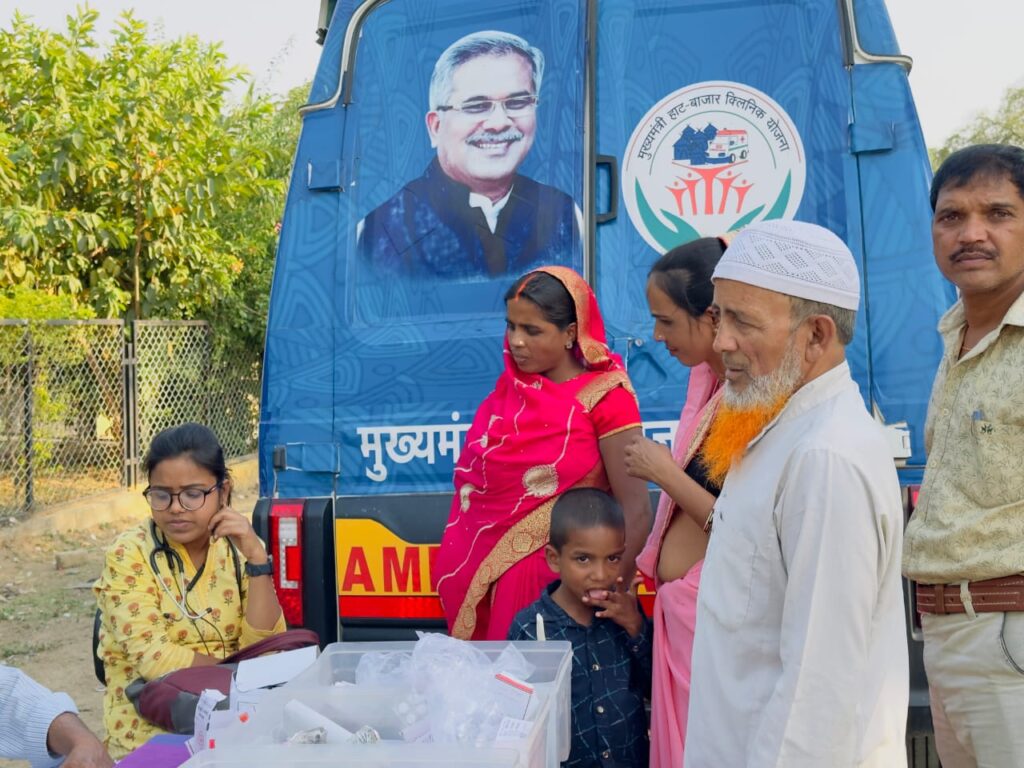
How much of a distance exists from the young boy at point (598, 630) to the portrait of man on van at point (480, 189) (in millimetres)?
841

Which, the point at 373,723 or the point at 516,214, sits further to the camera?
the point at 516,214

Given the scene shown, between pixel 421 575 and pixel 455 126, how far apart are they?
132 centimetres

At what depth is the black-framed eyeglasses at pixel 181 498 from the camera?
8.95ft

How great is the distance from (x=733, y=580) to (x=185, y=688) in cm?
138

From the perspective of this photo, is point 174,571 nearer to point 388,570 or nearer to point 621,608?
point 388,570

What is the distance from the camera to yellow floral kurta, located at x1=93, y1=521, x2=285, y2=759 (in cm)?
266

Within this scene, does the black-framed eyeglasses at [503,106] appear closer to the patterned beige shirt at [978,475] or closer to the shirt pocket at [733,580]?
the patterned beige shirt at [978,475]

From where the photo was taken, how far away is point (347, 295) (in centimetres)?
325

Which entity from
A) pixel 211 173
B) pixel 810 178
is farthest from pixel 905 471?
pixel 211 173

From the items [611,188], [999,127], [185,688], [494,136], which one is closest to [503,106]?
[494,136]

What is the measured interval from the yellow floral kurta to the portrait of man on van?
1.05m

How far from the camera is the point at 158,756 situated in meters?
2.22

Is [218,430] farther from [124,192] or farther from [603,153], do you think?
[603,153]

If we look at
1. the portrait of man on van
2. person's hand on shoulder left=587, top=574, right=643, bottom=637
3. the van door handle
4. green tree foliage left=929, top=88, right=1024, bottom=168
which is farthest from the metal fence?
green tree foliage left=929, top=88, right=1024, bottom=168
